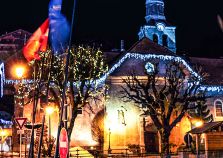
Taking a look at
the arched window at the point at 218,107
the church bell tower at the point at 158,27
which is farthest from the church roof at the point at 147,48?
the church bell tower at the point at 158,27

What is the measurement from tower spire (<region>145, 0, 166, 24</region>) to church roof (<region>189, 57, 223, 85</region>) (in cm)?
1454

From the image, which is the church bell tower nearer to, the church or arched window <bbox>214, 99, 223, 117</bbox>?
arched window <bbox>214, 99, 223, 117</bbox>

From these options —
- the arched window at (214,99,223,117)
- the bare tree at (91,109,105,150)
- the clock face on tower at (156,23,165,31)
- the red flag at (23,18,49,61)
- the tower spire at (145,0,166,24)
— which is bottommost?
the bare tree at (91,109,105,150)

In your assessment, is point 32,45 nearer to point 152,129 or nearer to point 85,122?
point 85,122

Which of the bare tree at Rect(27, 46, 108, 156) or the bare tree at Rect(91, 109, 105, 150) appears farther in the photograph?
the bare tree at Rect(91, 109, 105, 150)

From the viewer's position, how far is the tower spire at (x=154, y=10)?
7075 cm

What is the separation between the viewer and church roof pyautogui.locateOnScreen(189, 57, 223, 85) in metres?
54.4

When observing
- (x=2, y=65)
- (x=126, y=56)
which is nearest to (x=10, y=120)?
(x=2, y=65)

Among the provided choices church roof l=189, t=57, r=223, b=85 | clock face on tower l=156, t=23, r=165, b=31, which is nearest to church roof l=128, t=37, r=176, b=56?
church roof l=189, t=57, r=223, b=85

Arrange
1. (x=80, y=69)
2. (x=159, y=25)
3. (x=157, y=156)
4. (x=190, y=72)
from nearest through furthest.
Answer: (x=157, y=156)
(x=80, y=69)
(x=190, y=72)
(x=159, y=25)

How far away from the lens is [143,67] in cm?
4956

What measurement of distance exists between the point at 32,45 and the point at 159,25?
46.4 meters

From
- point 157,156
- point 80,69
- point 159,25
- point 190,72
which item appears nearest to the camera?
point 157,156

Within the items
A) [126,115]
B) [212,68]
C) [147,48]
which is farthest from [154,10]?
[126,115]
